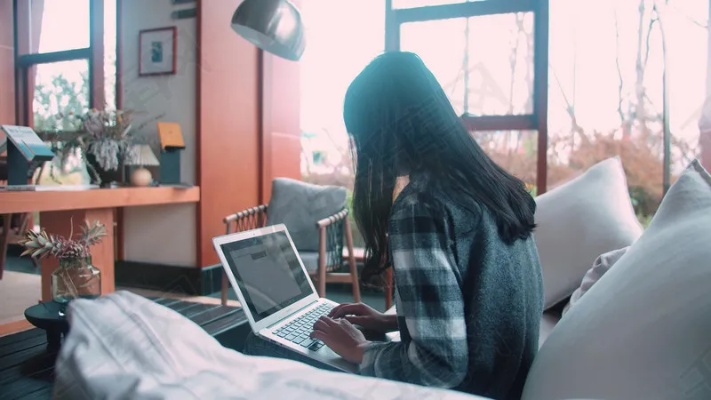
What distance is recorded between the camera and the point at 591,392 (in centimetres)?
59

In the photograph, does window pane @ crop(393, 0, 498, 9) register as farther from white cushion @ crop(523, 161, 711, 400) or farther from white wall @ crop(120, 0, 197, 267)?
white cushion @ crop(523, 161, 711, 400)

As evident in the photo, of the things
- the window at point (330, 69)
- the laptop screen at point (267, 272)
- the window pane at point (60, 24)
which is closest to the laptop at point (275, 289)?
the laptop screen at point (267, 272)

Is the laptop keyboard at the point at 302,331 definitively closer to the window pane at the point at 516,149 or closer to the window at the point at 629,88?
the window pane at the point at 516,149

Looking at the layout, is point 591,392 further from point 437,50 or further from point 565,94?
point 437,50

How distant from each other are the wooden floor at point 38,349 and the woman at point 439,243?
565 millimetres

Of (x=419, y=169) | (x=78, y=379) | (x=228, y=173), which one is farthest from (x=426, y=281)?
(x=228, y=173)

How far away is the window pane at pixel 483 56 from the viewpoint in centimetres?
325

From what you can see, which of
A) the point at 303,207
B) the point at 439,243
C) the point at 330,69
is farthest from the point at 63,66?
the point at 439,243

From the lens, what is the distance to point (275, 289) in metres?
1.26

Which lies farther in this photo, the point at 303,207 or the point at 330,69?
the point at 330,69

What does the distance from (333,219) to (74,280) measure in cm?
156

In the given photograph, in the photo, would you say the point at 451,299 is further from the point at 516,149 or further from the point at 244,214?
the point at 516,149

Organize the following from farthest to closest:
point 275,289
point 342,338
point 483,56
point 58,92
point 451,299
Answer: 1. point 58,92
2. point 483,56
3. point 275,289
4. point 342,338
5. point 451,299

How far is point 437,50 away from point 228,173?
5.42 ft
